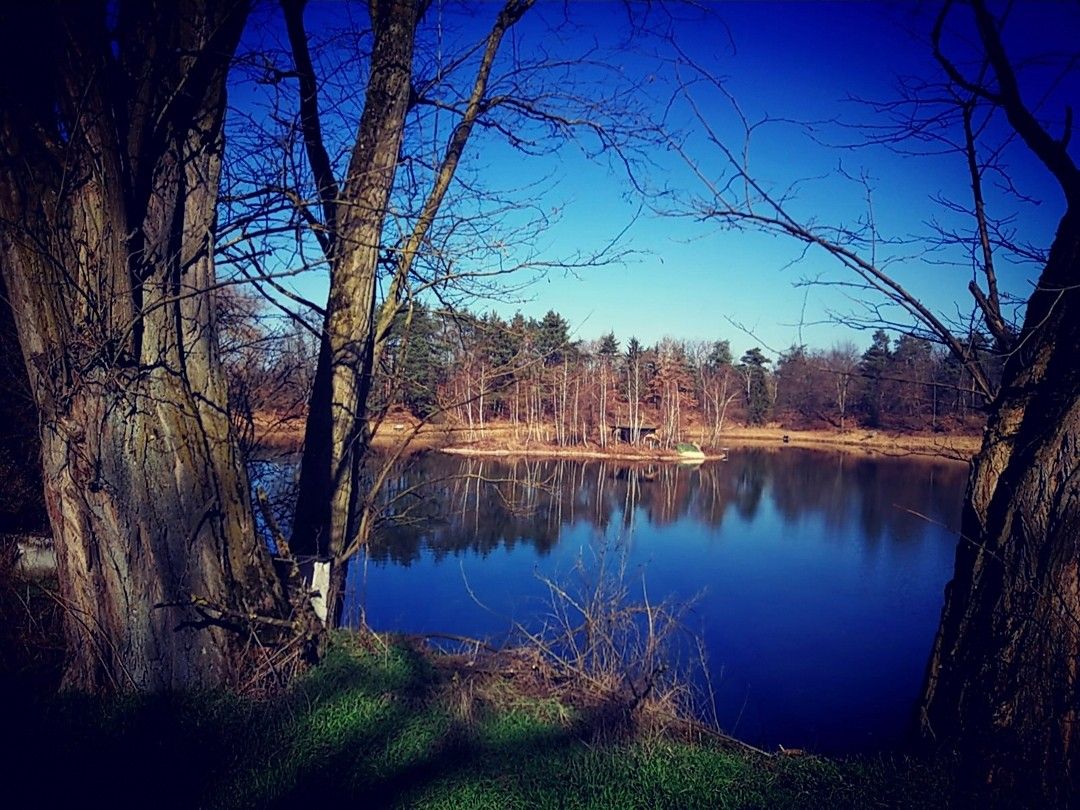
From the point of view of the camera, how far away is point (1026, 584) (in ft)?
9.39

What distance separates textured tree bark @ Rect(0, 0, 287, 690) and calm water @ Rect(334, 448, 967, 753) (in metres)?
1.83

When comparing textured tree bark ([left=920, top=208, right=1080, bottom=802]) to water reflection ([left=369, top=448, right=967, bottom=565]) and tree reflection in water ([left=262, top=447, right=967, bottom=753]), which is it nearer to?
tree reflection in water ([left=262, top=447, right=967, bottom=753])

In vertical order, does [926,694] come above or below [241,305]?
below

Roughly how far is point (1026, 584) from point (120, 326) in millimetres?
4015

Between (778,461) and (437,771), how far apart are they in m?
42.4

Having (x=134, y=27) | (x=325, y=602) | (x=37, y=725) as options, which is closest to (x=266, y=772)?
(x=37, y=725)

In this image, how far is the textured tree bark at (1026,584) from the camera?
270 cm

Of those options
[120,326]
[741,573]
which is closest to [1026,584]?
[120,326]

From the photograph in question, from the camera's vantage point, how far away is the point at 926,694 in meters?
3.26

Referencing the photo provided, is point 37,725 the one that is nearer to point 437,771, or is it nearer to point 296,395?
point 437,771

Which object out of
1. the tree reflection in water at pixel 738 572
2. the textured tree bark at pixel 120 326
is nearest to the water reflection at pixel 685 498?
the tree reflection in water at pixel 738 572

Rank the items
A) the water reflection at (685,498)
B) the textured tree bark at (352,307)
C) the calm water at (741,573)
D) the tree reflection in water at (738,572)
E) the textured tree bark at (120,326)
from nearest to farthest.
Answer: the textured tree bark at (120,326)
the textured tree bark at (352,307)
the tree reflection in water at (738,572)
the calm water at (741,573)
the water reflection at (685,498)

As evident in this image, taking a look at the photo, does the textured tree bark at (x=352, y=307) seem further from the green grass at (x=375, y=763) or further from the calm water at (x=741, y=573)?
the green grass at (x=375, y=763)

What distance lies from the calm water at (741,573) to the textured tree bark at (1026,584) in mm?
641
